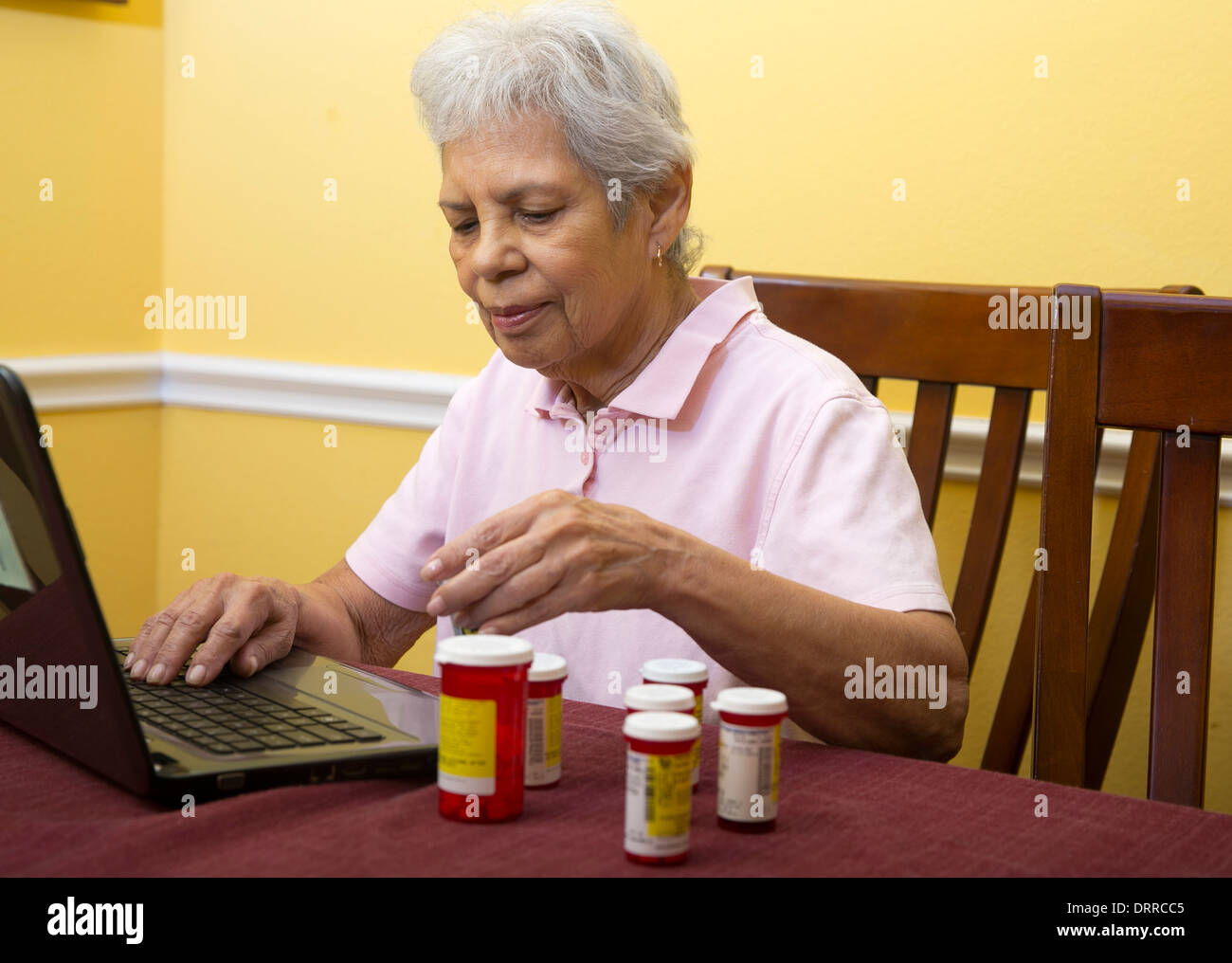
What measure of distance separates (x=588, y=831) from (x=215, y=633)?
0.45 meters

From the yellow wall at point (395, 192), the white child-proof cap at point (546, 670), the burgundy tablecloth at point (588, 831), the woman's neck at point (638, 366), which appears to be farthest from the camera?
the yellow wall at point (395, 192)

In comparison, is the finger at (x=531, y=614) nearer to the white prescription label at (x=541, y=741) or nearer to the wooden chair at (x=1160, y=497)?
the white prescription label at (x=541, y=741)

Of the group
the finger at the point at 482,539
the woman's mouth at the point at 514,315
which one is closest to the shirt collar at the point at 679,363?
the woman's mouth at the point at 514,315

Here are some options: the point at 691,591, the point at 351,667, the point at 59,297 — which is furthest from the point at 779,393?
the point at 59,297

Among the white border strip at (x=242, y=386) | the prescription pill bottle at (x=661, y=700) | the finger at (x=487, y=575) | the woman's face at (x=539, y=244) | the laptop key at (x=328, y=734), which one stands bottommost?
the laptop key at (x=328, y=734)

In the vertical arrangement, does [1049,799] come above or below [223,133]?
A: below

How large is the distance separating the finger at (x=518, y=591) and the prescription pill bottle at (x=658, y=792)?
0.19 m

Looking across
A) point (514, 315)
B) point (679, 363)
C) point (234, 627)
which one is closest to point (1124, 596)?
point (679, 363)

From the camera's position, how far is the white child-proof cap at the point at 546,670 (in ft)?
2.78

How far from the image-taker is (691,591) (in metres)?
1.00

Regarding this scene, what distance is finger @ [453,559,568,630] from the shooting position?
3.03ft

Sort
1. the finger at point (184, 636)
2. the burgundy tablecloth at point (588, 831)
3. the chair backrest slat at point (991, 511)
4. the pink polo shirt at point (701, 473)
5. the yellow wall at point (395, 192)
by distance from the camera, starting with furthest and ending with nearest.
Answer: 1. the yellow wall at point (395, 192)
2. the chair backrest slat at point (991, 511)
3. the pink polo shirt at point (701, 473)
4. the finger at point (184, 636)
5. the burgundy tablecloth at point (588, 831)
